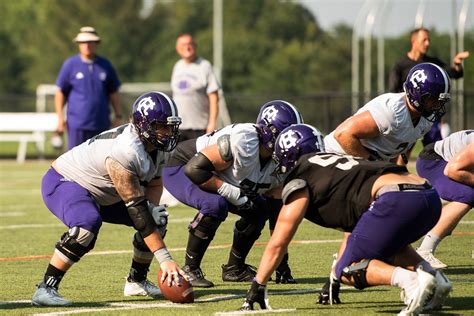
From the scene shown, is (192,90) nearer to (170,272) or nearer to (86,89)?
(86,89)

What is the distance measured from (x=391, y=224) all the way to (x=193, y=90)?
723cm

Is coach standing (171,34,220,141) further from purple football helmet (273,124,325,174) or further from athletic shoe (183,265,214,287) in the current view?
purple football helmet (273,124,325,174)

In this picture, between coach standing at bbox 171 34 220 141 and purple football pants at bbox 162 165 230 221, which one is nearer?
purple football pants at bbox 162 165 230 221

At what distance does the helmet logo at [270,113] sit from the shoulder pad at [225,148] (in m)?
0.34

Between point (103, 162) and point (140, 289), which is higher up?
point (103, 162)

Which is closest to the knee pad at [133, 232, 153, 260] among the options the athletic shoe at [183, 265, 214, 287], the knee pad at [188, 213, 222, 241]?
the athletic shoe at [183, 265, 214, 287]

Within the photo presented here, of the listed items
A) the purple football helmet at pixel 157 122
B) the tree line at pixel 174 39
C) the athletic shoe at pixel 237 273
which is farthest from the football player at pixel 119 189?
the tree line at pixel 174 39

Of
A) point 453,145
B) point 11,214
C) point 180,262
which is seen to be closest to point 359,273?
point 453,145

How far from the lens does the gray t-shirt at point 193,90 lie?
13039mm

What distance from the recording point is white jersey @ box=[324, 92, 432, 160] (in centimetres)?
757

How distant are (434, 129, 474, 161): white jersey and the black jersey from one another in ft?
6.87

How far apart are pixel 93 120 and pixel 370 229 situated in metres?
7.11

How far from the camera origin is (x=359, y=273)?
19.9 ft

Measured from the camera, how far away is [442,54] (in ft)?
122
